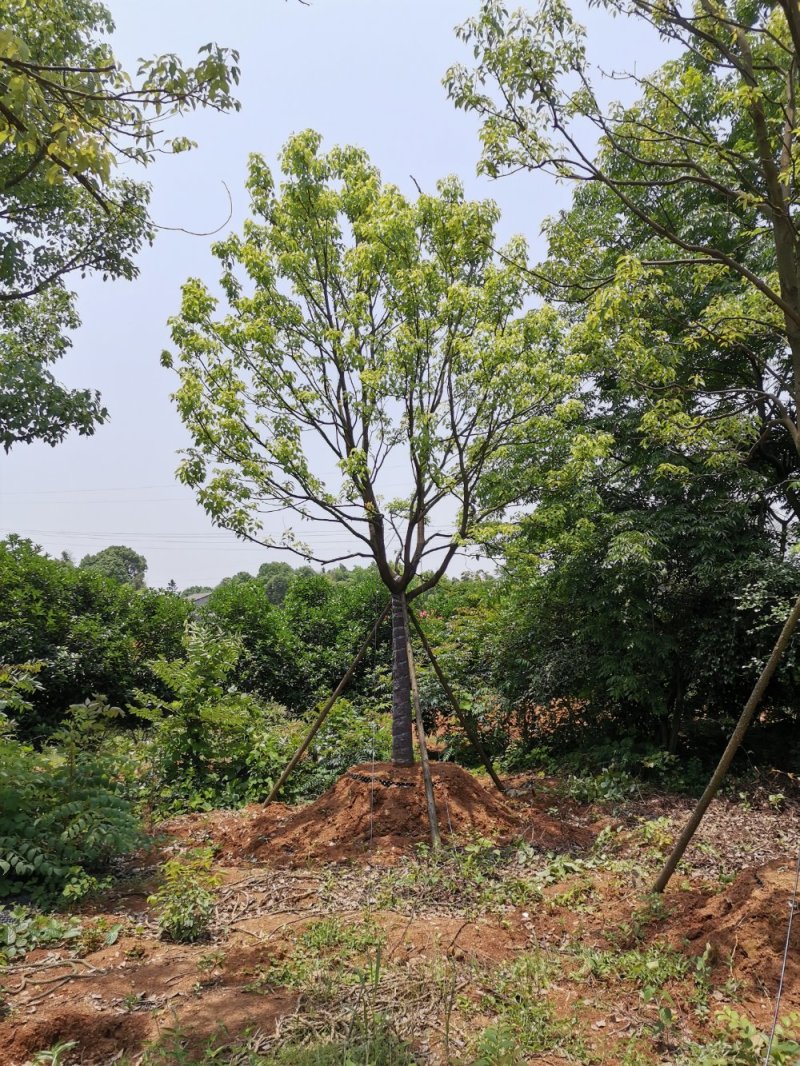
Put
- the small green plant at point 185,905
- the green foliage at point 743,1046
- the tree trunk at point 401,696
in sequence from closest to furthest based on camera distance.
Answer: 1. the green foliage at point 743,1046
2. the small green plant at point 185,905
3. the tree trunk at point 401,696

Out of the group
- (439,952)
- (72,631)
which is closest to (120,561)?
(72,631)

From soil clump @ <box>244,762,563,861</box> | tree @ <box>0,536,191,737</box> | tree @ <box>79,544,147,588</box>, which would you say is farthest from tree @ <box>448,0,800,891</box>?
tree @ <box>79,544,147,588</box>

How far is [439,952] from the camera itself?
3260 millimetres

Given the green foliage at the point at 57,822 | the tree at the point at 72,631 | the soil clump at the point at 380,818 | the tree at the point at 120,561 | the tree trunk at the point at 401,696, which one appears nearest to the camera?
the green foliage at the point at 57,822

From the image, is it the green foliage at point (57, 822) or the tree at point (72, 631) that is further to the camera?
the tree at point (72, 631)

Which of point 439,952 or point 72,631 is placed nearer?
point 439,952

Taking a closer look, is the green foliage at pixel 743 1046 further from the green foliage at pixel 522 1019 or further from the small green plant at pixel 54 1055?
the small green plant at pixel 54 1055

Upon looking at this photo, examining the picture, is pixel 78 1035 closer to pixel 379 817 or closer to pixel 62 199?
pixel 379 817

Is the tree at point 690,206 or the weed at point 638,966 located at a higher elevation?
the tree at point 690,206

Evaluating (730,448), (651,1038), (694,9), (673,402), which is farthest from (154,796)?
(694,9)

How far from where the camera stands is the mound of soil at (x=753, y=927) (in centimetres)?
299

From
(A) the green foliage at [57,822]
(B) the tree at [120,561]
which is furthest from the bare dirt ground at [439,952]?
(B) the tree at [120,561]

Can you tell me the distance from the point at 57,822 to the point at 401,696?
2.73m

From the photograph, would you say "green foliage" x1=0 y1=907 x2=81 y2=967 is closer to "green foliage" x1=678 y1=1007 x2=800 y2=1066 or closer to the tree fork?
"green foliage" x1=678 y1=1007 x2=800 y2=1066
